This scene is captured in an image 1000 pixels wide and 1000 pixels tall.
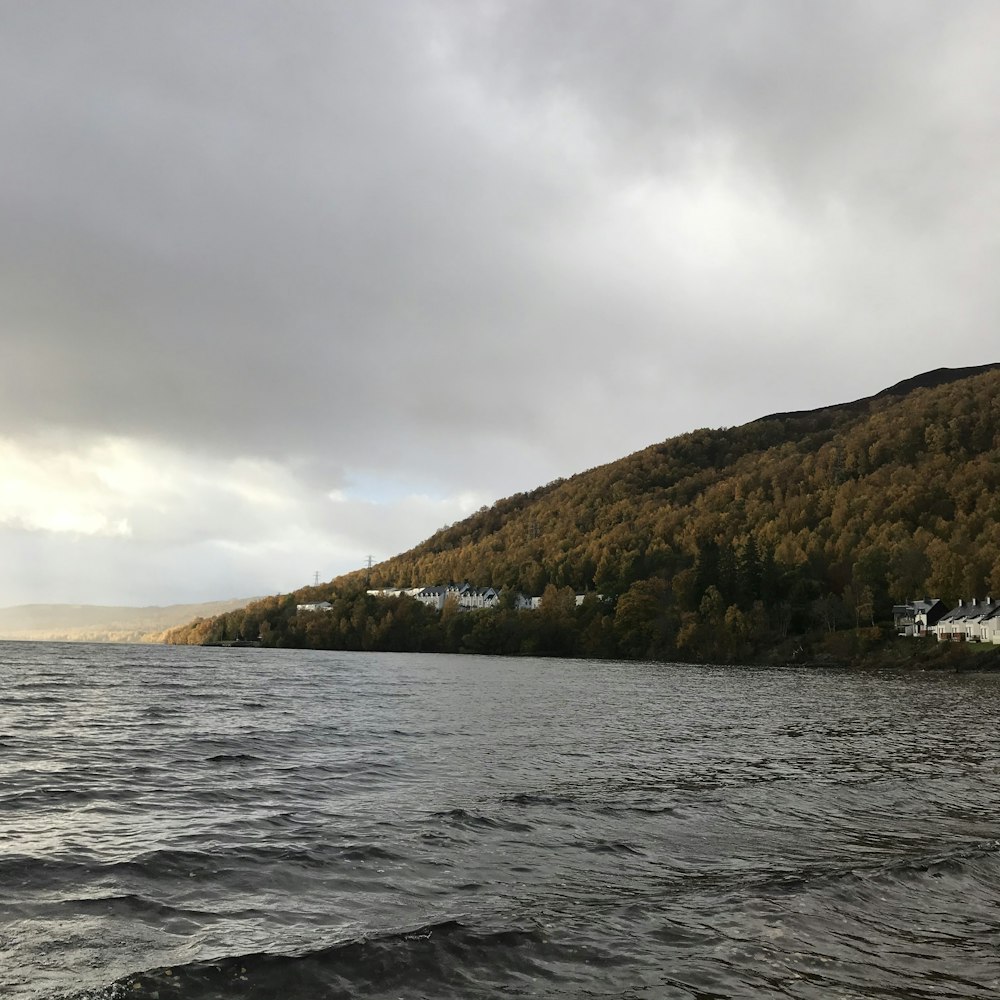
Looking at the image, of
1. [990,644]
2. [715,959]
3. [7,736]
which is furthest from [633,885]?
[990,644]

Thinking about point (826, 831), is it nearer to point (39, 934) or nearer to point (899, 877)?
point (899, 877)

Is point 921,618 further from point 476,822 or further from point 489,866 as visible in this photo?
point 489,866

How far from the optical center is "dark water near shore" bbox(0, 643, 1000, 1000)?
9461mm

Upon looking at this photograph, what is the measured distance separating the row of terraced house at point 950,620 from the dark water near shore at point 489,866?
313 feet

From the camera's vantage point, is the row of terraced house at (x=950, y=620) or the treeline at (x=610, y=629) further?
the treeline at (x=610, y=629)

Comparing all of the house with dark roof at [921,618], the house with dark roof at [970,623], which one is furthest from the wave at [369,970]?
the house with dark roof at [921,618]

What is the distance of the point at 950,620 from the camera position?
12300 centimetres

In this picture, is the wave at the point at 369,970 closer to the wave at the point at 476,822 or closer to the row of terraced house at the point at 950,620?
the wave at the point at 476,822

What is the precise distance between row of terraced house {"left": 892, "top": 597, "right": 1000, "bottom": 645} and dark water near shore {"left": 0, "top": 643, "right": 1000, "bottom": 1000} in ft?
313

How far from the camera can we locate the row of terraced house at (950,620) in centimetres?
11438

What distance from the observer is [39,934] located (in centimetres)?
1028

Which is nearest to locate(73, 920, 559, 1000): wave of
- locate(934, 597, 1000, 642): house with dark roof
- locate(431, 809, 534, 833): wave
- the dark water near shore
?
the dark water near shore

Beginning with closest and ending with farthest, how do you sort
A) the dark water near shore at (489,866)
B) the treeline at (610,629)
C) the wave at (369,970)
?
1. the wave at (369,970)
2. the dark water near shore at (489,866)
3. the treeline at (610,629)

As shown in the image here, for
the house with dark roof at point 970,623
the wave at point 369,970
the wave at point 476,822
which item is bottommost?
the wave at point 476,822
